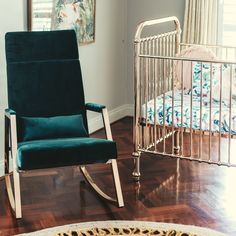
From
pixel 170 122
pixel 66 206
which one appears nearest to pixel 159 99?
pixel 170 122

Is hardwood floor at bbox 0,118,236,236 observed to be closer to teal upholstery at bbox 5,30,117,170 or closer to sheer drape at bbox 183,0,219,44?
teal upholstery at bbox 5,30,117,170

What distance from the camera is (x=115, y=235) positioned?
3045 mm

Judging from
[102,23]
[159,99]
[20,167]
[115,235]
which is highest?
[102,23]

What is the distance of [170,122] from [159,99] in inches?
11.0

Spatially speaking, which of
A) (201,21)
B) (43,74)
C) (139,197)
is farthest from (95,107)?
(201,21)

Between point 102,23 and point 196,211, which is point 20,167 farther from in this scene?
point 102,23

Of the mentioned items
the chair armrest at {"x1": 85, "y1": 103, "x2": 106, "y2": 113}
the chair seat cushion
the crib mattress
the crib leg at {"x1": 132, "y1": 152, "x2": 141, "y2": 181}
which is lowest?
the crib leg at {"x1": 132, "y1": 152, "x2": 141, "y2": 181}

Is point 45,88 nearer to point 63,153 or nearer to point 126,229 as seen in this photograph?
point 63,153

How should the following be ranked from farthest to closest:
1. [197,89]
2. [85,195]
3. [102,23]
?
[102,23]
[197,89]
[85,195]

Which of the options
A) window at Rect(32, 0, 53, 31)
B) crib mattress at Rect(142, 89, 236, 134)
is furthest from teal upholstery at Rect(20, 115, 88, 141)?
window at Rect(32, 0, 53, 31)

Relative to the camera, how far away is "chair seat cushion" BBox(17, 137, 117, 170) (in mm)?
3111

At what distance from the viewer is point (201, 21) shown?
5082 millimetres

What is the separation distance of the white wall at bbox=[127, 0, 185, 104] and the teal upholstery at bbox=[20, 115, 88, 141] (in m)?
2.05

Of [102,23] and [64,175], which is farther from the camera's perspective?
[102,23]
